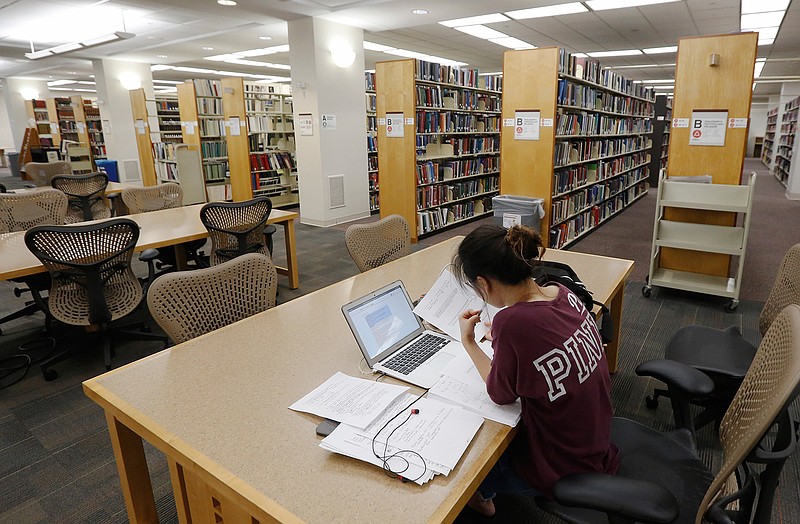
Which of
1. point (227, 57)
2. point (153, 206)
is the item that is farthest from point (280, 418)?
point (227, 57)

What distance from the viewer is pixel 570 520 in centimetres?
123

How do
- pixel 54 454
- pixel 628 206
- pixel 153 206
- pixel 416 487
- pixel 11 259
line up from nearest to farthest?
pixel 416 487
pixel 54 454
pixel 11 259
pixel 153 206
pixel 628 206

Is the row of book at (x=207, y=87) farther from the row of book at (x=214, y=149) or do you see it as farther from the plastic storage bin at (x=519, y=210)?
the plastic storage bin at (x=519, y=210)

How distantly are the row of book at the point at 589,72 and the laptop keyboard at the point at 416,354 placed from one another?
3869 mm

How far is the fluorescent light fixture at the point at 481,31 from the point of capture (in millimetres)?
7665

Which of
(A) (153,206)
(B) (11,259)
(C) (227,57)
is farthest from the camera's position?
(C) (227,57)

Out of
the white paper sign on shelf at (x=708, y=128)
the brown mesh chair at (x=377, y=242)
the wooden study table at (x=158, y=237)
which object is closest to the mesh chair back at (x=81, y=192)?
the wooden study table at (x=158, y=237)

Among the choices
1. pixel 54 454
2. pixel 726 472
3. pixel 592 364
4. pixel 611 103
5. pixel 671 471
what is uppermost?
pixel 611 103

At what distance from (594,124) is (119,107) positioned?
8.95 m

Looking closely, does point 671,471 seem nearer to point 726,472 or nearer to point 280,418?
point 726,472

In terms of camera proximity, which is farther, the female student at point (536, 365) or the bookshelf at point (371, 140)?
the bookshelf at point (371, 140)

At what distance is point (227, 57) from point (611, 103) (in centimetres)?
774

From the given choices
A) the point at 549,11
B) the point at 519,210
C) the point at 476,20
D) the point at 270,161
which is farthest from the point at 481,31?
the point at 519,210

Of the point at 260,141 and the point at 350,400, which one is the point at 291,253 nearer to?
the point at 350,400
